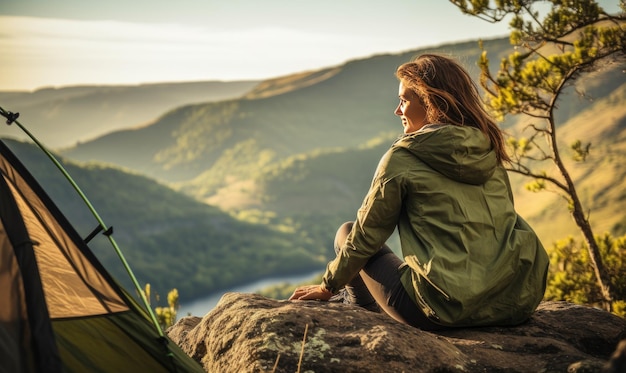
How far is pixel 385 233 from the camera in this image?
394cm

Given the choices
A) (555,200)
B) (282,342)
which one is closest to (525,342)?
(282,342)

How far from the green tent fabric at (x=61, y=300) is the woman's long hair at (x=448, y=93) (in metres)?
2.16

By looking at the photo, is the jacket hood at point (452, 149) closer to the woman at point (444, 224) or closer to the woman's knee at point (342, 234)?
the woman at point (444, 224)

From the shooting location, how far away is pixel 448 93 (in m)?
4.00

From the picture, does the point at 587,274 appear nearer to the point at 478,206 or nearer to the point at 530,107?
the point at 530,107

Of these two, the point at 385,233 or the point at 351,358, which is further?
the point at 385,233

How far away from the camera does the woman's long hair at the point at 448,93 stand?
4.00 m

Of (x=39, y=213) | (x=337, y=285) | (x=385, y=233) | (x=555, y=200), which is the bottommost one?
(x=555, y=200)

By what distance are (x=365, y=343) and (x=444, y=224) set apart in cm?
81

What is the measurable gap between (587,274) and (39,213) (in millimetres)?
9106

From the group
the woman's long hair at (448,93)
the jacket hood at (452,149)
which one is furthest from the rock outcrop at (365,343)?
the woman's long hair at (448,93)

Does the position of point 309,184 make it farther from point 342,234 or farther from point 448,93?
point 448,93

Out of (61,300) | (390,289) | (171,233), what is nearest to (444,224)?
(390,289)

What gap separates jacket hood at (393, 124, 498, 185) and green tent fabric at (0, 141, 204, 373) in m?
1.89
